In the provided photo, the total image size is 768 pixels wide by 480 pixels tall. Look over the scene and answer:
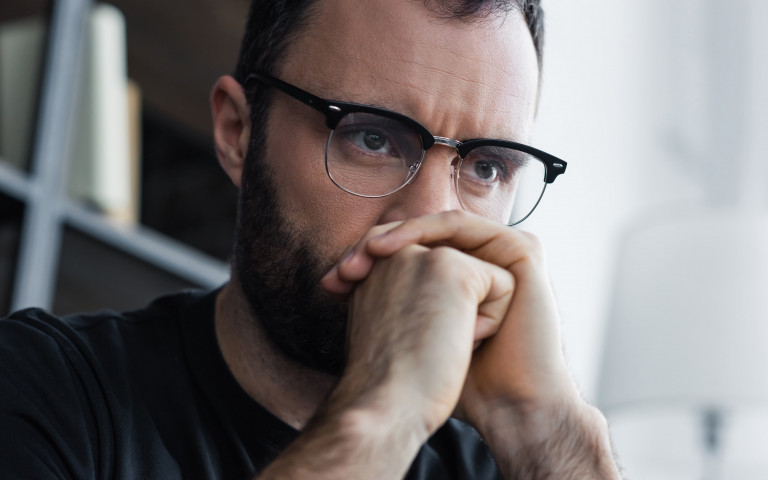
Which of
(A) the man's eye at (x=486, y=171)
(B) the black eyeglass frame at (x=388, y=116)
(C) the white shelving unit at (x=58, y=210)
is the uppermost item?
(B) the black eyeglass frame at (x=388, y=116)

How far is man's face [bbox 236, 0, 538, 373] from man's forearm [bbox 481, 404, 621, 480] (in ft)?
0.92

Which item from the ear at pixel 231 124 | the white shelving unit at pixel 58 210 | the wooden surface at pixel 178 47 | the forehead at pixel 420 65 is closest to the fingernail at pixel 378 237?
the forehead at pixel 420 65

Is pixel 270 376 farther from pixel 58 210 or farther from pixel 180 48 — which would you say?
pixel 180 48

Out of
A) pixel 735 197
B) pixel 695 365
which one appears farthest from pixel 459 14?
pixel 735 197

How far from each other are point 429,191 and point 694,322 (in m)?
1.52

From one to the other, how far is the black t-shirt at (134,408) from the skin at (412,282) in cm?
6

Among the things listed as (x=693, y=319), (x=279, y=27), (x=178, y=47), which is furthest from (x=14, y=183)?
(x=693, y=319)

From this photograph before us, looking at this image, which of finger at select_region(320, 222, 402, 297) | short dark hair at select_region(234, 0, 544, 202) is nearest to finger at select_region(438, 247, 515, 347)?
finger at select_region(320, 222, 402, 297)

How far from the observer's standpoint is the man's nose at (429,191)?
4.19 feet

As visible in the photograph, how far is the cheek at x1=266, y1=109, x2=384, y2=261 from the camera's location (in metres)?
1.31

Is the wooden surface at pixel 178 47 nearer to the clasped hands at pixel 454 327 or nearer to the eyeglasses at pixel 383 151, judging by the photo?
the eyeglasses at pixel 383 151

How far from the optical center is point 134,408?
1271 mm

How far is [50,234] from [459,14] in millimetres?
1784

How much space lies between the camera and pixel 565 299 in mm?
2986
